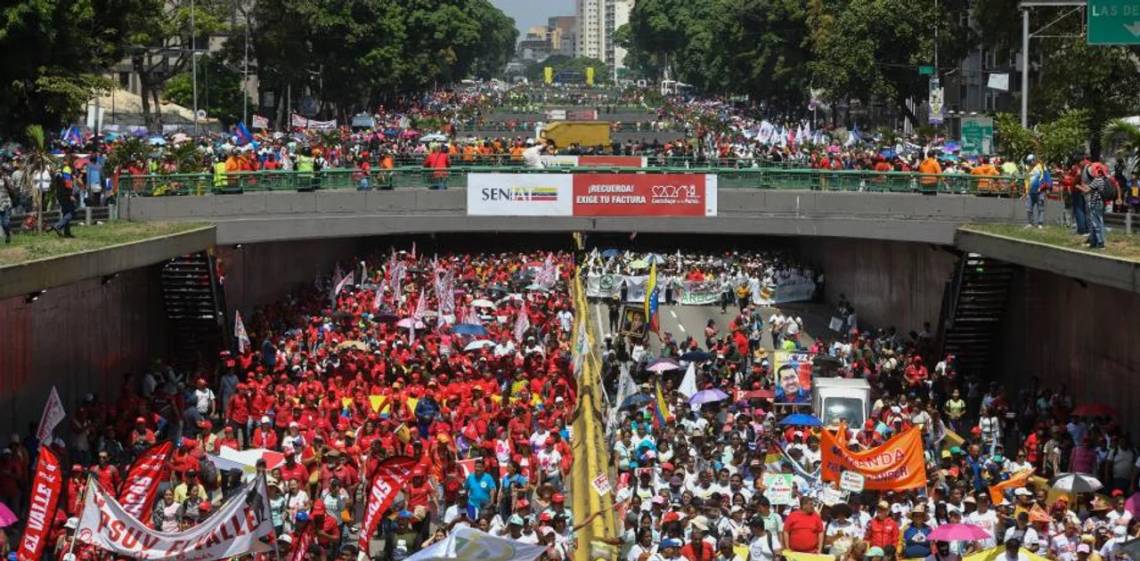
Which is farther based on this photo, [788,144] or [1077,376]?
[788,144]

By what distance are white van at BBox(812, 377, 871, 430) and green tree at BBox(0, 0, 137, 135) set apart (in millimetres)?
17970

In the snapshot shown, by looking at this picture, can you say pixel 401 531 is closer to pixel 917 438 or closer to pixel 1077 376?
pixel 917 438

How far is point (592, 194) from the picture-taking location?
40406 mm

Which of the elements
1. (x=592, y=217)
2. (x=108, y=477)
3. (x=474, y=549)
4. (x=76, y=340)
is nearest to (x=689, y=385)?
(x=76, y=340)

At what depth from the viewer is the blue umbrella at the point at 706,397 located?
2900 cm

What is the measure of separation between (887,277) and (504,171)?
10.0 m

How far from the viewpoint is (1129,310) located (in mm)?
28578

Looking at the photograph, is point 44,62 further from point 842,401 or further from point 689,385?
point 842,401

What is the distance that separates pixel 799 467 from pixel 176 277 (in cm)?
1745

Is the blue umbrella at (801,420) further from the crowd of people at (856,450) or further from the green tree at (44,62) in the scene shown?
the green tree at (44,62)

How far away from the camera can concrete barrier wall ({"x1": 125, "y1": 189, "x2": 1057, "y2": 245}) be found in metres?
39.4

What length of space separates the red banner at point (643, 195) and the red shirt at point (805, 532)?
70.6ft

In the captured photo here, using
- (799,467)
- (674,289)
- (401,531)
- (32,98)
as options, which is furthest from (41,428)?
(674,289)

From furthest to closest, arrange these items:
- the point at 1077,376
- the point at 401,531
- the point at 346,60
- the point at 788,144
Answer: the point at 346,60
the point at 788,144
the point at 1077,376
the point at 401,531
